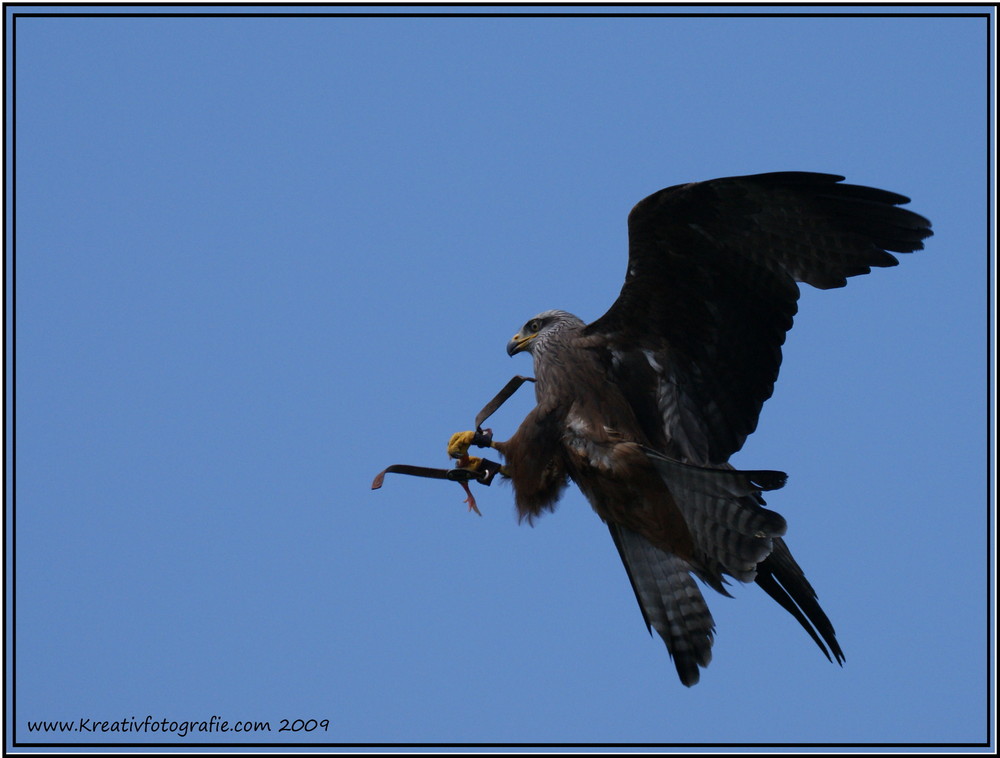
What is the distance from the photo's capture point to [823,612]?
243 inches

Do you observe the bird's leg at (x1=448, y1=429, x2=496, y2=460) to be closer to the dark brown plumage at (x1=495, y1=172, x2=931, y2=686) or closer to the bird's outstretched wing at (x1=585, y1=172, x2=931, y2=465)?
the dark brown plumage at (x1=495, y1=172, x2=931, y2=686)

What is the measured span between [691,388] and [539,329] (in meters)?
1.06

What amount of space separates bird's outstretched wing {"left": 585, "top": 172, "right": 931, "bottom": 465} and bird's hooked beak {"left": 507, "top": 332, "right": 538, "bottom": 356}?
568 millimetres

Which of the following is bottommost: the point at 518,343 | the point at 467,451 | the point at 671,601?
the point at 671,601

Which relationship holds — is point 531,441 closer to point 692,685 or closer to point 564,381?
point 564,381

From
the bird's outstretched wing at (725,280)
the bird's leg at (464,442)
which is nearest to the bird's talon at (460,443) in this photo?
the bird's leg at (464,442)

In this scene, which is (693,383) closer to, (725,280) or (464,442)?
(725,280)

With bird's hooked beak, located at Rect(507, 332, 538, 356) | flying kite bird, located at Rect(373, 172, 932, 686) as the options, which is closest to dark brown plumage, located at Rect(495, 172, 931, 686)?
flying kite bird, located at Rect(373, 172, 932, 686)

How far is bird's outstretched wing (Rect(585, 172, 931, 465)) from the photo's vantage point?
6.05 metres

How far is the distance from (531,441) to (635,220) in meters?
1.31

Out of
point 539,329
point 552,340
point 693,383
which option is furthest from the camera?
point 539,329

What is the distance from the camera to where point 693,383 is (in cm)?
658

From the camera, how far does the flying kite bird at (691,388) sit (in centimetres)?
604

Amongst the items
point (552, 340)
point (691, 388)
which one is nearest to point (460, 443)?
point (552, 340)
